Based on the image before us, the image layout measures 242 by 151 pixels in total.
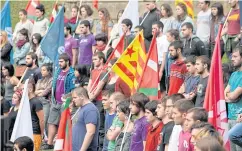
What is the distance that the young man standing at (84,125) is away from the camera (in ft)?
49.0

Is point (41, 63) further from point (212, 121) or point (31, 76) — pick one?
point (212, 121)

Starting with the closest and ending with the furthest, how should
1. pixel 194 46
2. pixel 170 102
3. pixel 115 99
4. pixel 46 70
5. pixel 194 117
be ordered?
pixel 194 117, pixel 170 102, pixel 115 99, pixel 194 46, pixel 46 70

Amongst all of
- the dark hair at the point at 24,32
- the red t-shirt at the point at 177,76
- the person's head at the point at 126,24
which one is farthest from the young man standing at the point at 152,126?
the dark hair at the point at 24,32

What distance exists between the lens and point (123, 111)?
14.9 m

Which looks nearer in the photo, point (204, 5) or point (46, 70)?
point (46, 70)

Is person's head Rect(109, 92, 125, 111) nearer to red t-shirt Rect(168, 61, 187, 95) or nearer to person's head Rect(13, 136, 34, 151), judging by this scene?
red t-shirt Rect(168, 61, 187, 95)


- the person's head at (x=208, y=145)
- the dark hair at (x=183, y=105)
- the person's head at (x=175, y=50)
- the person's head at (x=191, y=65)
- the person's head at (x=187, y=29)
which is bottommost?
the person's head at (x=208, y=145)

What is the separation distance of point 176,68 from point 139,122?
254 centimetres

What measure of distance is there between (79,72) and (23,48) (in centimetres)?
352

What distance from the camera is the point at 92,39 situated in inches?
815

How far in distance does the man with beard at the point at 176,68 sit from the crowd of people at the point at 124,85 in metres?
0.02

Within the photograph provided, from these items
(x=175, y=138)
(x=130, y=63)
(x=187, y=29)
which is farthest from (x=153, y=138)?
(x=187, y=29)

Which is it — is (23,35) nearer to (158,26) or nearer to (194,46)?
(158,26)

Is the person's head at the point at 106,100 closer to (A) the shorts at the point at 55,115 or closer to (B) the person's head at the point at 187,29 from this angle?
(A) the shorts at the point at 55,115
